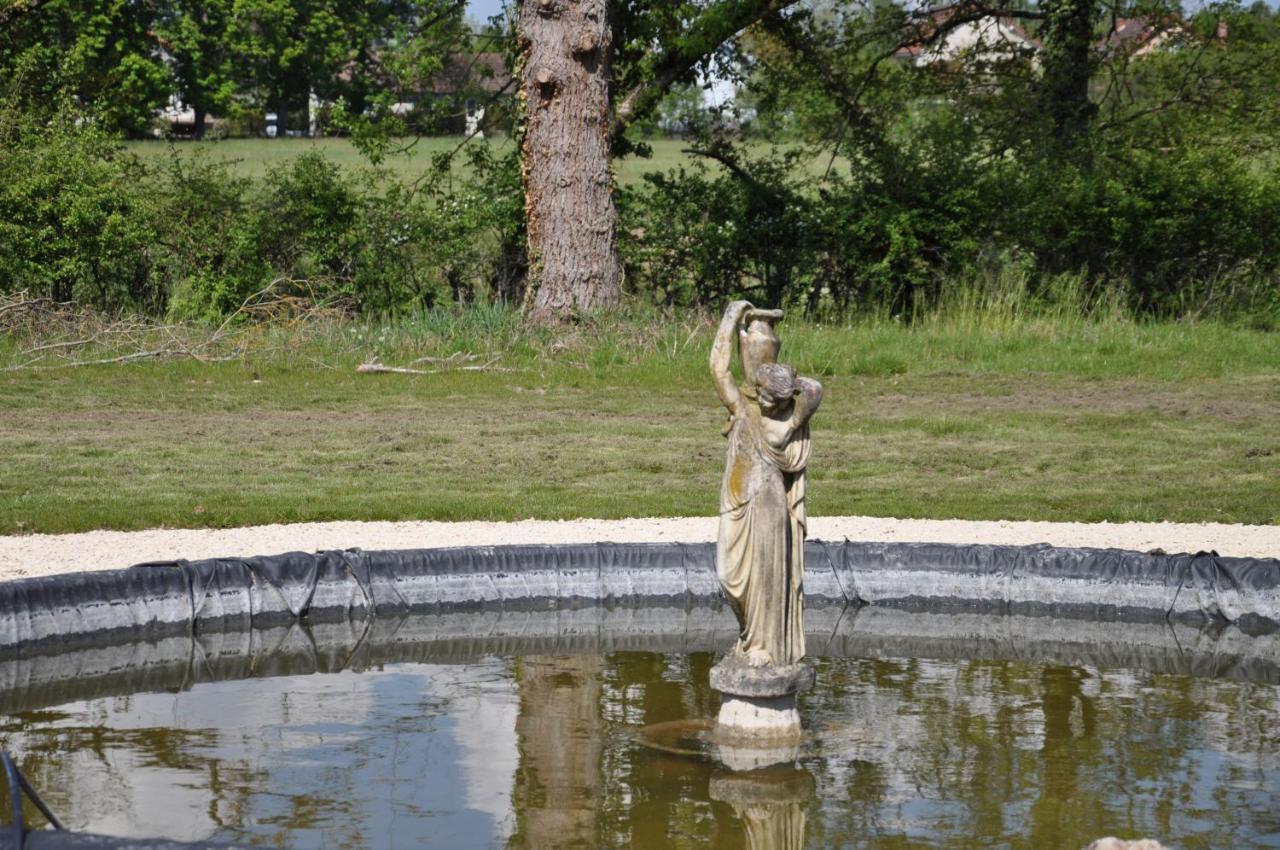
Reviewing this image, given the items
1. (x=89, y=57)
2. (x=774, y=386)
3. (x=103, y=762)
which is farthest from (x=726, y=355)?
(x=89, y=57)

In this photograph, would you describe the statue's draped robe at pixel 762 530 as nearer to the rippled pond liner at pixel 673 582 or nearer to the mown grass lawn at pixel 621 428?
the rippled pond liner at pixel 673 582

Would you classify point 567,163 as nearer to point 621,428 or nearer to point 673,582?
point 621,428

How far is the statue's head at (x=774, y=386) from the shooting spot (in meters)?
6.09

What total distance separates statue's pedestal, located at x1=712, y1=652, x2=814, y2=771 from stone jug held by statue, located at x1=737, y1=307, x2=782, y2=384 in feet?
3.63

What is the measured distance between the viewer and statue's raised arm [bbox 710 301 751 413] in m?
6.25

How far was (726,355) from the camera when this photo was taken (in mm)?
6336

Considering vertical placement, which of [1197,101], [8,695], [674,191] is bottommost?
[8,695]

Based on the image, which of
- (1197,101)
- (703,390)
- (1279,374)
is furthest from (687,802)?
(1197,101)

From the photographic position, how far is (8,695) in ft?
23.5

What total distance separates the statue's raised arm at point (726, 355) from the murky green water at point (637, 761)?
53.8 inches

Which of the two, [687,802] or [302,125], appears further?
[302,125]

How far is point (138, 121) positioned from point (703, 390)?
821 inches

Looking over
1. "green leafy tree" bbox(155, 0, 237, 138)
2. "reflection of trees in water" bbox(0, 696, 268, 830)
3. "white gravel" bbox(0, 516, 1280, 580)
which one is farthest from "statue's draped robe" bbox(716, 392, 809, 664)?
"green leafy tree" bbox(155, 0, 237, 138)

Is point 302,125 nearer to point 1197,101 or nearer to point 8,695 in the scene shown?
point 1197,101
